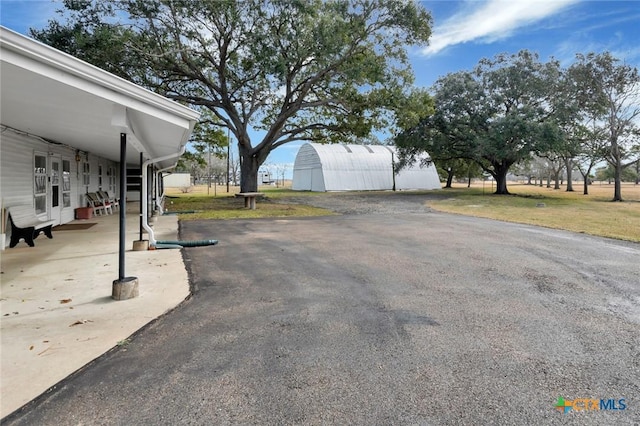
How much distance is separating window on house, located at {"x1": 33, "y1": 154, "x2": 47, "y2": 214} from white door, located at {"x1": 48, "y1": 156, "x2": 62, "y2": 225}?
9.5 inches

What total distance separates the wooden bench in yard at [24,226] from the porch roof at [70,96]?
2140 mm

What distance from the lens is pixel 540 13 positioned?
10477mm

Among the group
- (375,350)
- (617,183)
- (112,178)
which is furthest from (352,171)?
(375,350)

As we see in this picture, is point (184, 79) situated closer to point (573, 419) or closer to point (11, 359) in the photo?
point (11, 359)

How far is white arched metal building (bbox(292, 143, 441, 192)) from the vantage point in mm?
32844

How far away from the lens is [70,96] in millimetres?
3570

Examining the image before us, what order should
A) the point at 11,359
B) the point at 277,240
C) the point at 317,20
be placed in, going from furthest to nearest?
the point at 317,20 < the point at 277,240 < the point at 11,359

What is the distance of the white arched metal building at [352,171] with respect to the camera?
32844mm

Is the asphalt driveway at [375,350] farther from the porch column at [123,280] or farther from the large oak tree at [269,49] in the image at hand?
the large oak tree at [269,49]

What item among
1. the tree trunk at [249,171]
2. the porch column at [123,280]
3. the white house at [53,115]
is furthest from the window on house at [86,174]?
the porch column at [123,280]

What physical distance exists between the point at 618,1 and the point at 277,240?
1134 cm

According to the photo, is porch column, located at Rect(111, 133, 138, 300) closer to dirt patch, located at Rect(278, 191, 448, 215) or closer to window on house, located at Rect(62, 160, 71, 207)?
window on house, located at Rect(62, 160, 71, 207)

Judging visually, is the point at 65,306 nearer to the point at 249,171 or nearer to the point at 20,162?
the point at 20,162

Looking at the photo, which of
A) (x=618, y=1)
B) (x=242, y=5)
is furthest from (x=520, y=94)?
(x=242, y=5)
